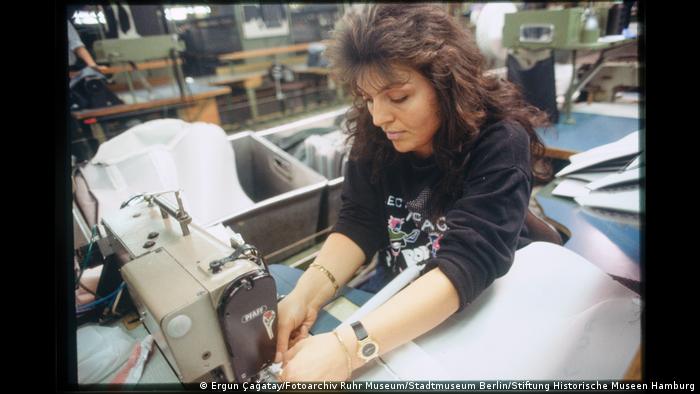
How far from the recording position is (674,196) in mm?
840

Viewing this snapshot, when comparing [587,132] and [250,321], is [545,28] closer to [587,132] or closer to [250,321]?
[587,132]

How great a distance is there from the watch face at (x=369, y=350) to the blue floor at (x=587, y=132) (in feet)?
4.03

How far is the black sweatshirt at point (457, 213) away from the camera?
789 mm

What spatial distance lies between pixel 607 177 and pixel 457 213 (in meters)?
0.79

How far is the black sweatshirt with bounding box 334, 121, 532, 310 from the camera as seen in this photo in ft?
2.59

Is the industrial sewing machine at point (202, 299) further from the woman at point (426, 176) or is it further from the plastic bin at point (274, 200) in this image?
the plastic bin at point (274, 200)

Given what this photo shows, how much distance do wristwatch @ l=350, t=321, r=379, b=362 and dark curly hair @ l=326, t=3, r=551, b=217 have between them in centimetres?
40

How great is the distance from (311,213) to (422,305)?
0.82 m

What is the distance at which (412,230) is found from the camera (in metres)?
1.06

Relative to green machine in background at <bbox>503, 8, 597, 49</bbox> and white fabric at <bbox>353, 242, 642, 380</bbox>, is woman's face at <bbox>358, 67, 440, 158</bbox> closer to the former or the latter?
white fabric at <bbox>353, 242, 642, 380</bbox>


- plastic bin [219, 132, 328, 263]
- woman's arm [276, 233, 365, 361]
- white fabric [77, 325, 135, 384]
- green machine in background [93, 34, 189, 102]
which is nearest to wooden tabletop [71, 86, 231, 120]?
green machine in background [93, 34, 189, 102]

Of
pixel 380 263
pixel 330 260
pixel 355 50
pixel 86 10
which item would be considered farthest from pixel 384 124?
pixel 86 10

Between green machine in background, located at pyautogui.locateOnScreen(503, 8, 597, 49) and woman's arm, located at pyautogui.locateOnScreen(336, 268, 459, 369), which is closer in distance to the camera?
woman's arm, located at pyautogui.locateOnScreen(336, 268, 459, 369)

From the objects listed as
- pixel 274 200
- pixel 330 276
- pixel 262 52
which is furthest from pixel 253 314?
pixel 262 52
